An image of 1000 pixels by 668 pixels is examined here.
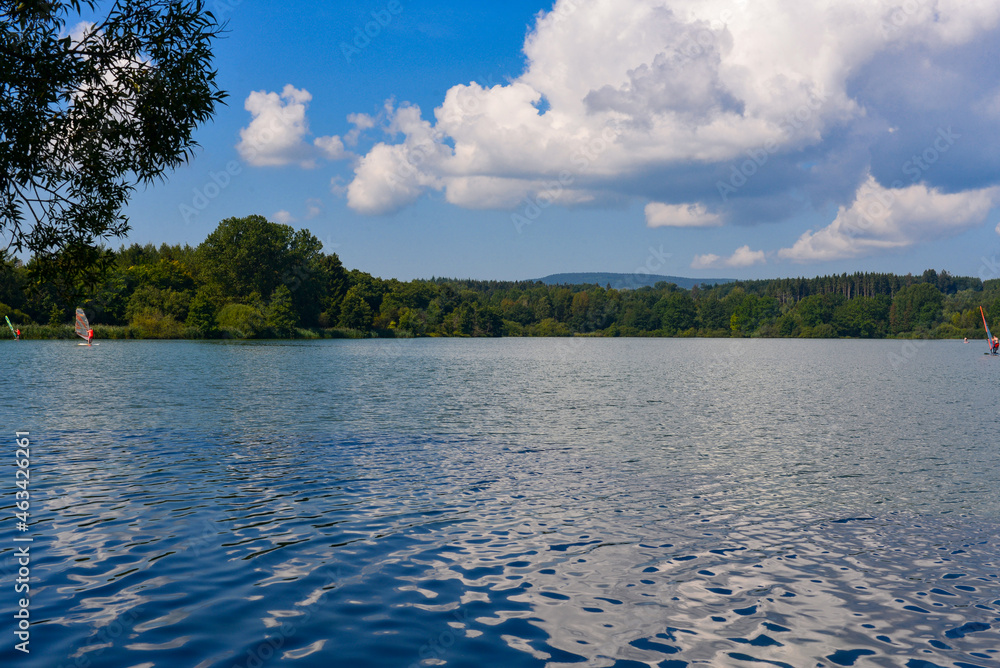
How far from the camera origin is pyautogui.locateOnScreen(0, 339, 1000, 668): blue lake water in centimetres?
927

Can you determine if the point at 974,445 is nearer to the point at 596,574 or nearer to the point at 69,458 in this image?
the point at 596,574

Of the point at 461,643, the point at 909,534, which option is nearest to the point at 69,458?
the point at 461,643

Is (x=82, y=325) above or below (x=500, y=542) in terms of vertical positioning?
Answer: above

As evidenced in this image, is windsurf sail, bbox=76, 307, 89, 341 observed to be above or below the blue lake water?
above

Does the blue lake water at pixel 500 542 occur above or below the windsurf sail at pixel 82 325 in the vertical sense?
below

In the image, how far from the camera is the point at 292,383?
5025 cm

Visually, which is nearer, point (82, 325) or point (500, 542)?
point (500, 542)

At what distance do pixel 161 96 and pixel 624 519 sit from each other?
13.7 m

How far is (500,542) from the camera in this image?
13.5m

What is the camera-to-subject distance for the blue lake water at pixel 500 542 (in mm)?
9273

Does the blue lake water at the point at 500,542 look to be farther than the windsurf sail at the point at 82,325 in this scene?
No

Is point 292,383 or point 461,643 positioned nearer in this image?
point 461,643

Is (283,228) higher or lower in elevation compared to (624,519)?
higher

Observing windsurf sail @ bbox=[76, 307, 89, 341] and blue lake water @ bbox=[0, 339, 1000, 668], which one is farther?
windsurf sail @ bbox=[76, 307, 89, 341]
